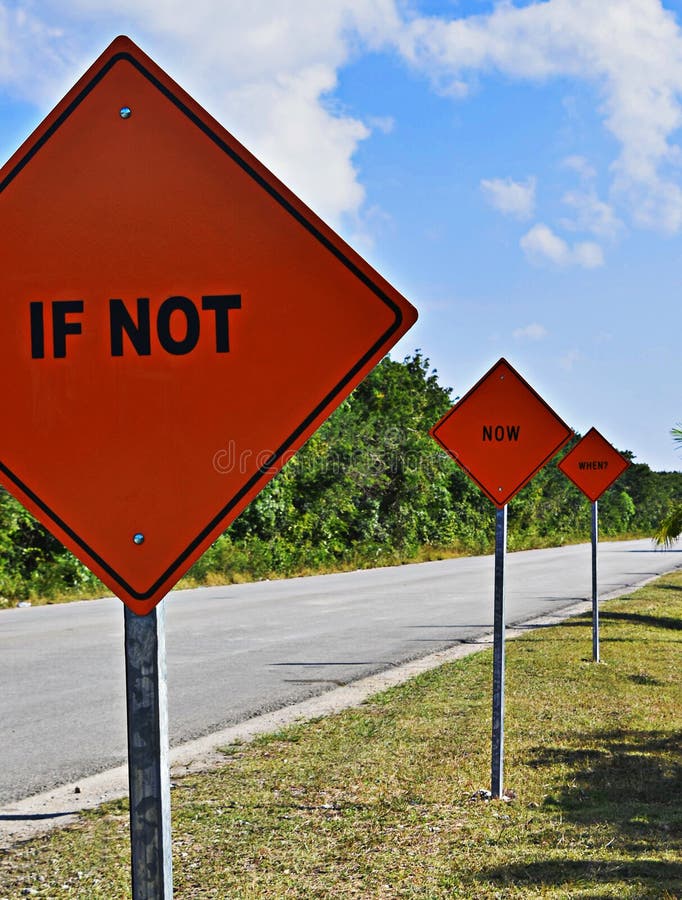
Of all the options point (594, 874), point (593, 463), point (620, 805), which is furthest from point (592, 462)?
point (594, 874)

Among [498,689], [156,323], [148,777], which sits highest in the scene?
[156,323]

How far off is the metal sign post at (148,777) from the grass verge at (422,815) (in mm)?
2696

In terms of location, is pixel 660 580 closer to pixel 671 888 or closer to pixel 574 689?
pixel 574 689

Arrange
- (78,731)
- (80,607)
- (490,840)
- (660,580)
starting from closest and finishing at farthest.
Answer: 1. (490,840)
2. (78,731)
3. (80,607)
4. (660,580)

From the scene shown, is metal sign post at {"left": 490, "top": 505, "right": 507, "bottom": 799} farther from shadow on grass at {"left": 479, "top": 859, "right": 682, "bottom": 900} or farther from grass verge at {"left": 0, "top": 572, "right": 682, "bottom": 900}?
shadow on grass at {"left": 479, "top": 859, "right": 682, "bottom": 900}

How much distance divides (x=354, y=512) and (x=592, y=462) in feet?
74.1

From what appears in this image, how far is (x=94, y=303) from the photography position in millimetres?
2137

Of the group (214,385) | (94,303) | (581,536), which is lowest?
(581,536)

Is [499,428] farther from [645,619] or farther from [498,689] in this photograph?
[645,619]

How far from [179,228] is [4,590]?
57.0ft

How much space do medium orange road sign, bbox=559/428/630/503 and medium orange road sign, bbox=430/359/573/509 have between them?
17.4 feet

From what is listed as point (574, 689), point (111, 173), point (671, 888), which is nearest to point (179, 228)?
point (111, 173)

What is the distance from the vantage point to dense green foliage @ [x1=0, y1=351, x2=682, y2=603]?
795 inches

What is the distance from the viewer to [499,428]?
6.30 meters
